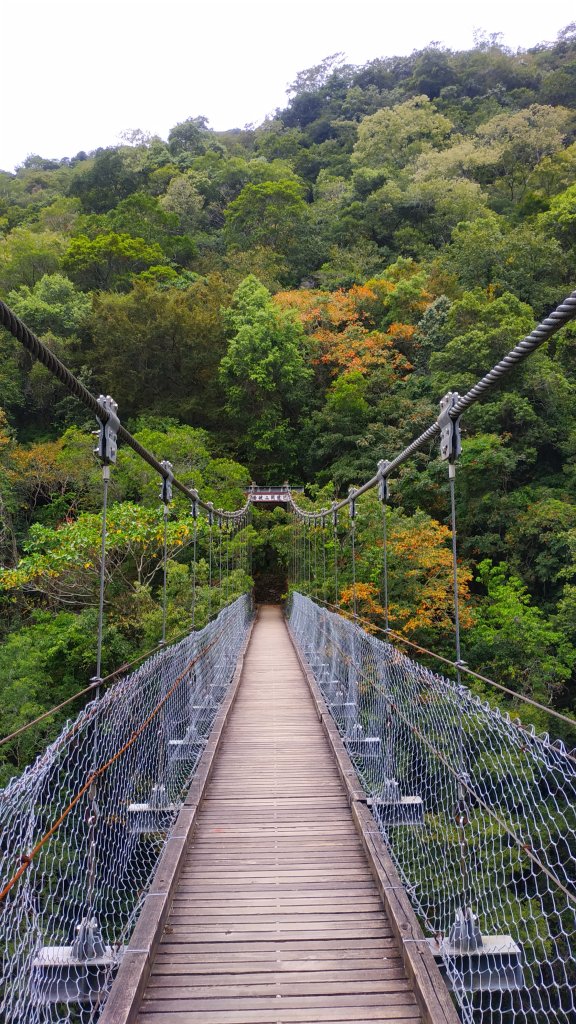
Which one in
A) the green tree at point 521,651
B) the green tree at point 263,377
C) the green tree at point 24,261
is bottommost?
the green tree at point 521,651

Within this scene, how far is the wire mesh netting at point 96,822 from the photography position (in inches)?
49.2

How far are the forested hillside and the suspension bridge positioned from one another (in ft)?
14.4

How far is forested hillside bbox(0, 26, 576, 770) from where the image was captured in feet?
27.1

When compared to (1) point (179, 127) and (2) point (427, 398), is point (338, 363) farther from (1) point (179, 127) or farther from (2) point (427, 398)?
(1) point (179, 127)

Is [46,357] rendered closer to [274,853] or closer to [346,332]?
[274,853]

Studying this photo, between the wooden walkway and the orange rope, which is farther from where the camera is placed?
the wooden walkway

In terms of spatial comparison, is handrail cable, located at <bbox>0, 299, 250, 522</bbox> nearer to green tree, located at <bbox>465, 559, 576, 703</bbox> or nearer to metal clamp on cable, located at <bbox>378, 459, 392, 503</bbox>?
metal clamp on cable, located at <bbox>378, 459, 392, 503</bbox>

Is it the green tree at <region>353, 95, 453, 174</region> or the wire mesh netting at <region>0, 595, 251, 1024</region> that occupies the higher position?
the green tree at <region>353, 95, 453, 174</region>

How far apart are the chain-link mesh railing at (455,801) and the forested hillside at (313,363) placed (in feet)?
13.3

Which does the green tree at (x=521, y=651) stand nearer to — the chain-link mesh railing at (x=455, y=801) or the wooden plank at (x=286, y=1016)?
the chain-link mesh railing at (x=455, y=801)

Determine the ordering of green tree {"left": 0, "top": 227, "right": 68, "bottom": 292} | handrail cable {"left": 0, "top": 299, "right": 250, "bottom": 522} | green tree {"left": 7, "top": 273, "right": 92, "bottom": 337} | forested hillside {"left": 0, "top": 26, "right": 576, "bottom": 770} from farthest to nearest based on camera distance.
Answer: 1. green tree {"left": 0, "top": 227, "right": 68, "bottom": 292}
2. green tree {"left": 7, "top": 273, "right": 92, "bottom": 337}
3. forested hillside {"left": 0, "top": 26, "right": 576, "bottom": 770}
4. handrail cable {"left": 0, "top": 299, "right": 250, "bottom": 522}

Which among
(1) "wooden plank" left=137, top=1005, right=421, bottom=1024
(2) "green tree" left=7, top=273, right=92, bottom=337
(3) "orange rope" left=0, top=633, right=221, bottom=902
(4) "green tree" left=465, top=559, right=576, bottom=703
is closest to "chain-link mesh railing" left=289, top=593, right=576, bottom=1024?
(1) "wooden plank" left=137, top=1005, right=421, bottom=1024

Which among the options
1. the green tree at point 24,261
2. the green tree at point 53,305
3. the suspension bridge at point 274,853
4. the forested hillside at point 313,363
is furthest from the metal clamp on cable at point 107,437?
the green tree at point 24,261

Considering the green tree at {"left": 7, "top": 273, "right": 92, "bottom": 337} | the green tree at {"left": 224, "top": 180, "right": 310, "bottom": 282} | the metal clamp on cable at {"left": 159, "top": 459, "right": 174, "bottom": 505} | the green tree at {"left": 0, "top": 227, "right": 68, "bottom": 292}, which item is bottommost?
the metal clamp on cable at {"left": 159, "top": 459, "right": 174, "bottom": 505}
